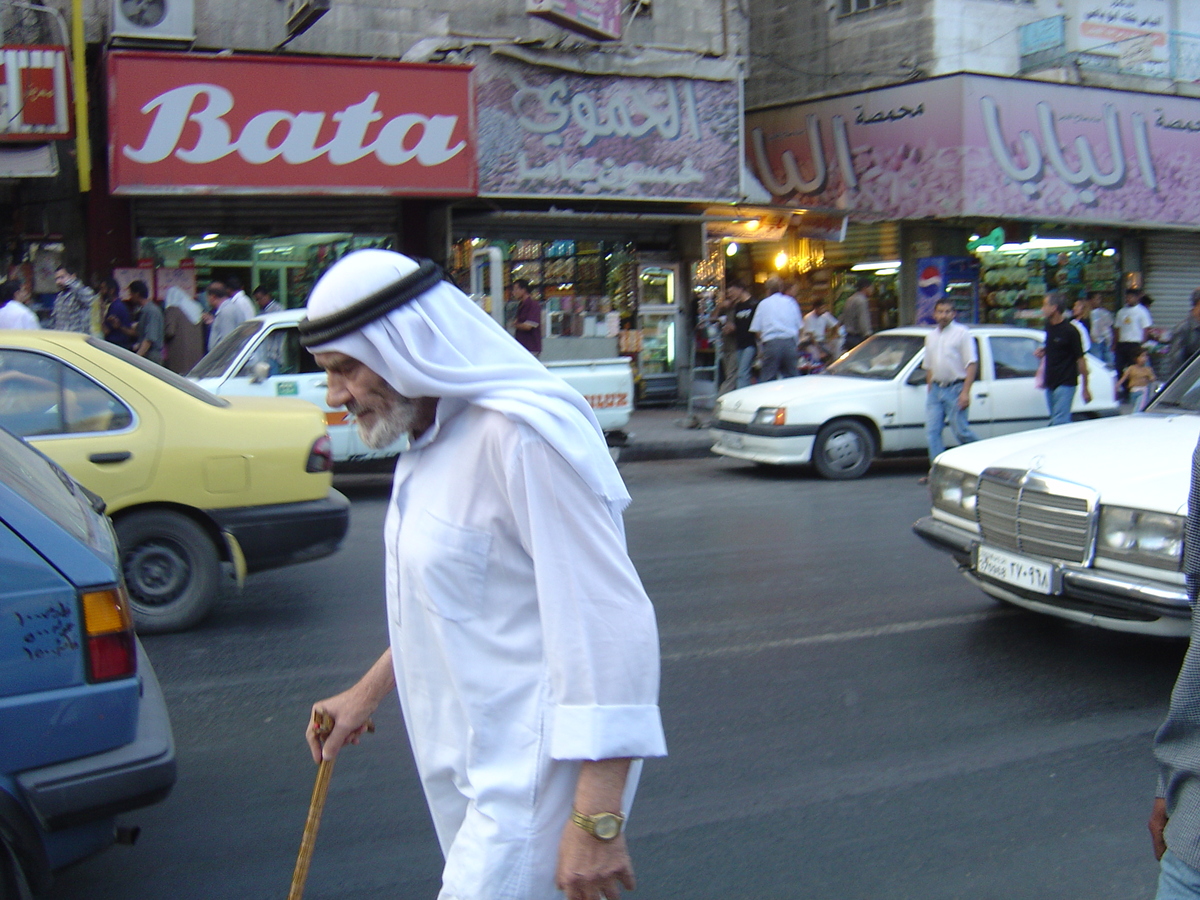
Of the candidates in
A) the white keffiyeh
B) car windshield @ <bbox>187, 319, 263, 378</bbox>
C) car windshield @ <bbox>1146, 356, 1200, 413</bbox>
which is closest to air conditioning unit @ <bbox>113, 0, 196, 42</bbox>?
car windshield @ <bbox>187, 319, 263, 378</bbox>

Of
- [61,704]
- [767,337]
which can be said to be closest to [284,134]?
[767,337]

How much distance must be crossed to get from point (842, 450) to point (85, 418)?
7.59 metres

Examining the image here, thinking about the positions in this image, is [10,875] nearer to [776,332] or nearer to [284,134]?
[284,134]

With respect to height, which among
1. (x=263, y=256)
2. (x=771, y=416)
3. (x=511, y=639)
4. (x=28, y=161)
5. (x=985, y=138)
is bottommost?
(x=771, y=416)

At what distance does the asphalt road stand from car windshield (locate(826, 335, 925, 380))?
497 centimetres

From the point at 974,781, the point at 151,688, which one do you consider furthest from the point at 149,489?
the point at 974,781

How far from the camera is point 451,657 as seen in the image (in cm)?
190

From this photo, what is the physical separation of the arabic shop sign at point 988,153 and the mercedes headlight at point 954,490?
12.7 metres

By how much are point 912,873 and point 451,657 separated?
2.19 meters

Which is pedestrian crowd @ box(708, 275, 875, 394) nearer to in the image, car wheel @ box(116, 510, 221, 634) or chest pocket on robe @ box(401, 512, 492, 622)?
car wheel @ box(116, 510, 221, 634)

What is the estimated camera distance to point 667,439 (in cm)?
1418

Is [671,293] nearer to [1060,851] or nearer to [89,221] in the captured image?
[89,221]

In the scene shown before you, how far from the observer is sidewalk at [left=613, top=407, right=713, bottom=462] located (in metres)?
13.7

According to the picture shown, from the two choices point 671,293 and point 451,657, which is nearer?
point 451,657
